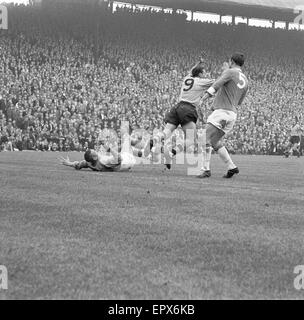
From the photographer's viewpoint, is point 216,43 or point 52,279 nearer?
point 52,279

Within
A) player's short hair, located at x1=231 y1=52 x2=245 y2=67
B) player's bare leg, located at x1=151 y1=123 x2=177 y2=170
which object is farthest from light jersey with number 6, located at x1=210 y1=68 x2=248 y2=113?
player's bare leg, located at x1=151 y1=123 x2=177 y2=170

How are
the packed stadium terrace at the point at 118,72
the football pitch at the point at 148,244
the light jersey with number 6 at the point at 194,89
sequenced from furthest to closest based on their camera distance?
the packed stadium terrace at the point at 118,72, the light jersey with number 6 at the point at 194,89, the football pitch at the point at 148,244

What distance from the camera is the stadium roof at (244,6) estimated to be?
157 feet

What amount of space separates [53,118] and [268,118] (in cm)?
1414

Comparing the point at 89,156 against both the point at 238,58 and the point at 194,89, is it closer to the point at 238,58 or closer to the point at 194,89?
the point at 194,89

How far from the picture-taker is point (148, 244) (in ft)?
15.8

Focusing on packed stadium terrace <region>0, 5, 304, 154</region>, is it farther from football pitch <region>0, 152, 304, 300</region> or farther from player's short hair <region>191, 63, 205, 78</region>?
football pitch <region>0, 152, 304, 300</region>

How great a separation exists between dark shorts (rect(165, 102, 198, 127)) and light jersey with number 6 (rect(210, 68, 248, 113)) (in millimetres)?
1463

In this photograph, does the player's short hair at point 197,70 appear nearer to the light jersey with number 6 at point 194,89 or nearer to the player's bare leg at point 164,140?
the light jersey with number 6 at point 194,89

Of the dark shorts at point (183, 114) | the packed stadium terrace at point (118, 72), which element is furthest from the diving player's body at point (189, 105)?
the packed stadium terrace at point (118, 72)

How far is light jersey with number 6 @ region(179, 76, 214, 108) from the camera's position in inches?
526

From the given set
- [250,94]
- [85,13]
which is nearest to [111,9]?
[85,13]

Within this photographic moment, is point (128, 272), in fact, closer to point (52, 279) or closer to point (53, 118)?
point (52, 279)
